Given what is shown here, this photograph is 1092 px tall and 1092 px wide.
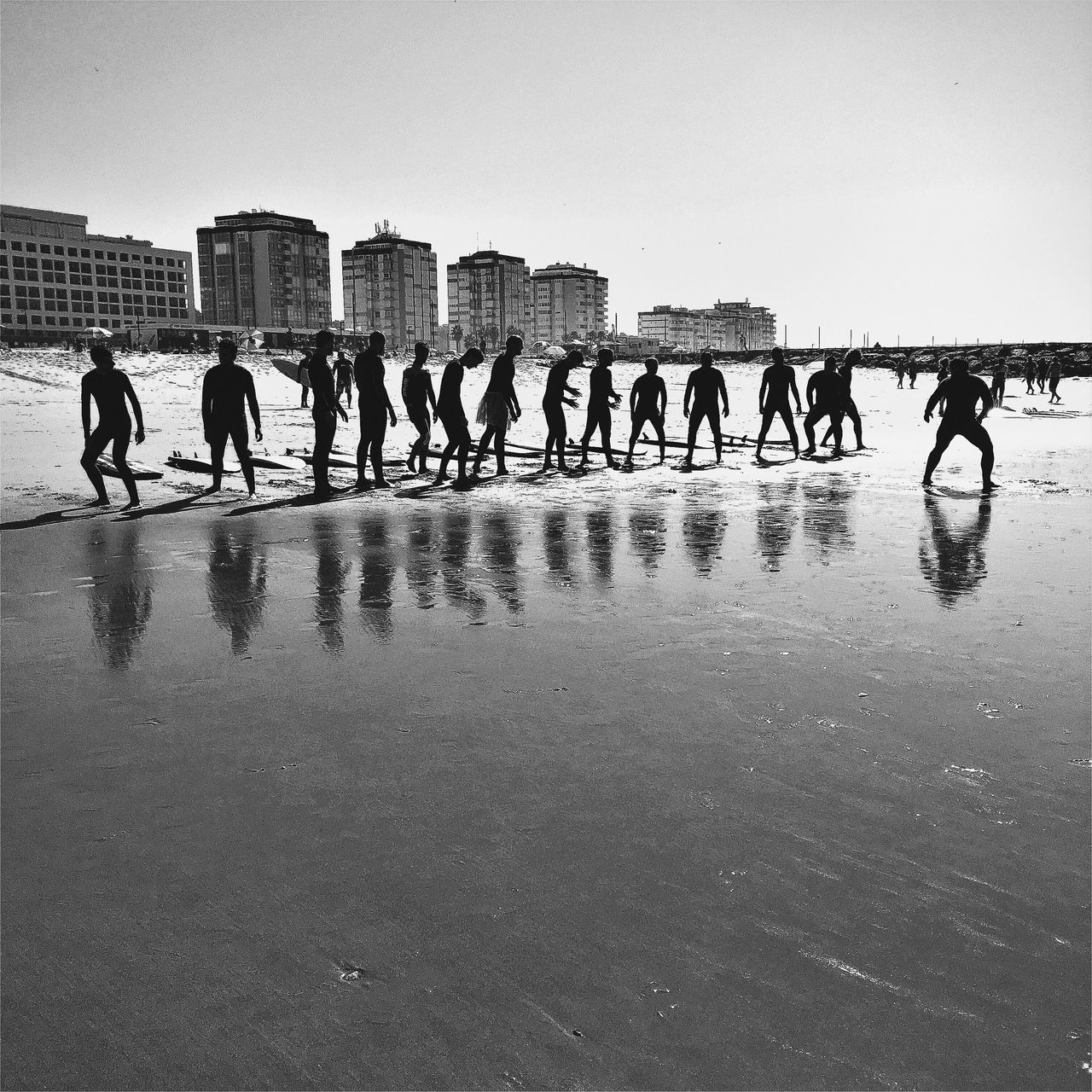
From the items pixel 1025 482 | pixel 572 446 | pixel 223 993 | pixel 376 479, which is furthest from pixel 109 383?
pixel 1025 482

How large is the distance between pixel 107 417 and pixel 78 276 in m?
123

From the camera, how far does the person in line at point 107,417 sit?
413 inches

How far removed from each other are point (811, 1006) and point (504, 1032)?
0.67m

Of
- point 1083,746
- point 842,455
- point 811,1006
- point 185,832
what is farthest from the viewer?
point 842,455

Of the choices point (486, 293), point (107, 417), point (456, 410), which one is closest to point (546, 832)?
point (107, 417)

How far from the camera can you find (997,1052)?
6.47ft

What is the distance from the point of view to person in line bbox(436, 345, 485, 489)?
1230cm

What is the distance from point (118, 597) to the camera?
20.2 ft

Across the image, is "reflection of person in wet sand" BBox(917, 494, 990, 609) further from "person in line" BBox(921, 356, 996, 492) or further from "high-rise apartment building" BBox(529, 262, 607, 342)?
"high-rise apartment building" BBox(529, 262, 607, 342)

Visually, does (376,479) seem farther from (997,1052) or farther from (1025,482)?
(997,1052)

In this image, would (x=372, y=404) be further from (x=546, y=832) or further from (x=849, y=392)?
(x=546, y=832)

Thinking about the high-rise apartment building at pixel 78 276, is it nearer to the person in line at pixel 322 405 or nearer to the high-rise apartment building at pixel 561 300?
the high-rise apartment building at pixel 561 300

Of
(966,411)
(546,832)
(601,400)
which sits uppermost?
(601,400)

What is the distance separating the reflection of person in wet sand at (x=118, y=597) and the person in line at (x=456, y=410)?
4.77 m
